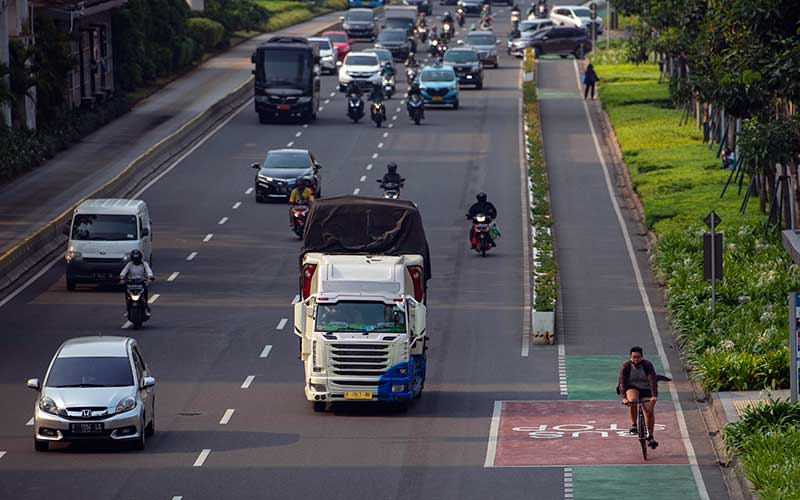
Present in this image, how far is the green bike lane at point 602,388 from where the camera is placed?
25.2m

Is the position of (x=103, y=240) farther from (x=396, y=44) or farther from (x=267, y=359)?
(x=396, y=44)

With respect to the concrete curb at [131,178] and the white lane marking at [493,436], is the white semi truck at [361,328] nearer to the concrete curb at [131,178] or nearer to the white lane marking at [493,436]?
the white lane marking at [493,436]

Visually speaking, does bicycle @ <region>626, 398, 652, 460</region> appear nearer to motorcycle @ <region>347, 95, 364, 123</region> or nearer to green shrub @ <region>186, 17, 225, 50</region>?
motorcycle @ <region>347, 95, 364, 123</region>

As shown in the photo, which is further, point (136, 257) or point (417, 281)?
point (136, 257)

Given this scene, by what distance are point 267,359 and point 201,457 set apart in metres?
8.31

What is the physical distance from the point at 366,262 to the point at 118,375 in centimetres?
600

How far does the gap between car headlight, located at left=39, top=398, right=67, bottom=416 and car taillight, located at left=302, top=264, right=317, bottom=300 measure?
21.8 feet

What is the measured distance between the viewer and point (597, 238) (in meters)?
50.2

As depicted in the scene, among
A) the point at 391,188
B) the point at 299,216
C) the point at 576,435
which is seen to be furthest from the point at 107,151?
the point at 576,435

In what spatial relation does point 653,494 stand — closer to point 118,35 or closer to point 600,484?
point 600,484

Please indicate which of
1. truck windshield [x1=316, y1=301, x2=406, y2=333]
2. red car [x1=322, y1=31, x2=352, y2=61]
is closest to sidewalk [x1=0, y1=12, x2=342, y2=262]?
red car [x1=322, y1=31, x2=352, y2=61]

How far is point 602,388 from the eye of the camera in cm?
3197

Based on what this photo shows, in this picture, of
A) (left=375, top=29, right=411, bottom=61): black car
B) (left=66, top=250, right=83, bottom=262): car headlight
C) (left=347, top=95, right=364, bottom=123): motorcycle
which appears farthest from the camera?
(left=375, top=29, right=411, bottom=61): black car

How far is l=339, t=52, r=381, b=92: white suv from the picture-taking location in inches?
3295
